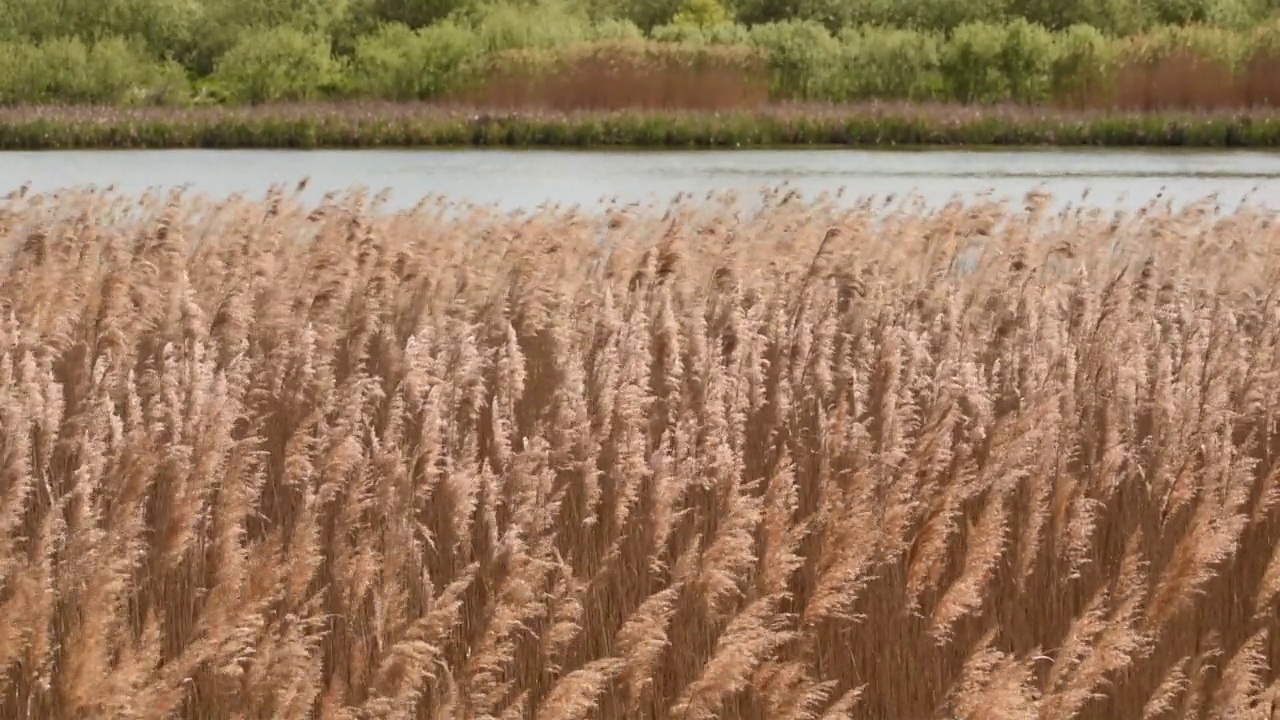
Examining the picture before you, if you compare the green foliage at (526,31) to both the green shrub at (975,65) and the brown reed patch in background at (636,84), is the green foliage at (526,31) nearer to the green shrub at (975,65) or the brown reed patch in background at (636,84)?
the brown reed patch in background at (636,84)

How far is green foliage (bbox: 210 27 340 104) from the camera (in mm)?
35375

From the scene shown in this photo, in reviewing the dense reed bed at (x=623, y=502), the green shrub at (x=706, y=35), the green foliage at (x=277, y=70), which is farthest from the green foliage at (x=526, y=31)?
the dense reed bed at (x=623, y=502)

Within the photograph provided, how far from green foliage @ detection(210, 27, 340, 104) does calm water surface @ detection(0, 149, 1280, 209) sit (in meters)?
9.87

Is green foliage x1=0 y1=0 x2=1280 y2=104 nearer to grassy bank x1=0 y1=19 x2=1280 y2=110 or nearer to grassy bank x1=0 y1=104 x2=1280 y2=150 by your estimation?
grassy bank x1=0 y1=19 x2=1280 y2=110

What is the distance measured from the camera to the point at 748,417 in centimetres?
604

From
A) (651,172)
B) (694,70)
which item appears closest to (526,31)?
(694,70)

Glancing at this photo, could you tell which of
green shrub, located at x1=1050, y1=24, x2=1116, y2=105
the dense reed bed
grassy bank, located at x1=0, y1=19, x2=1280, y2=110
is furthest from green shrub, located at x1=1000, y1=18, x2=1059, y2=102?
the dense reed bed

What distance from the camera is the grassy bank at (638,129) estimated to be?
1033 inches

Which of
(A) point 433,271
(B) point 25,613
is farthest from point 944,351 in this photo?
(B) point 25,613

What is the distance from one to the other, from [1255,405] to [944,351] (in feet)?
3.17

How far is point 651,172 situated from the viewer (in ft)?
69.9

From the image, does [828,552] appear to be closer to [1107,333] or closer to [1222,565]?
[1222,565]

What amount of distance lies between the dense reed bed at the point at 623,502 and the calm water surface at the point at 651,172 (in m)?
10.1

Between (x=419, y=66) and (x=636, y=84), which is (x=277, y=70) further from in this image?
(x=636, y=84)
